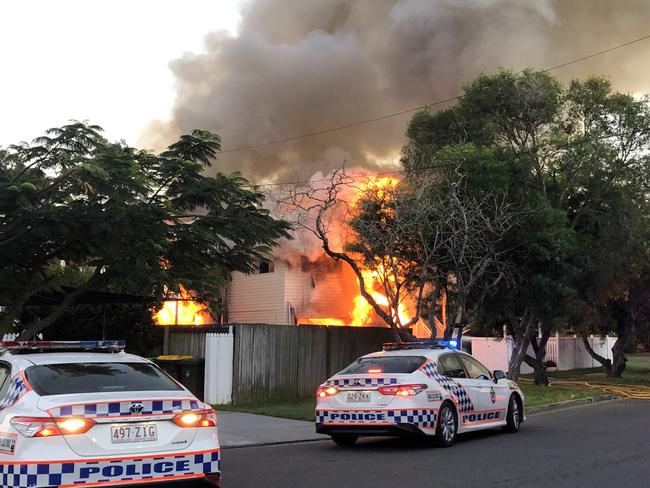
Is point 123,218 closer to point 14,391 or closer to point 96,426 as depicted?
point 14,391

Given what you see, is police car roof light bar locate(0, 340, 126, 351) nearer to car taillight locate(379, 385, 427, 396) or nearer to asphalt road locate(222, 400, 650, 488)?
asphalt road locate(222, 400, 650, 488)

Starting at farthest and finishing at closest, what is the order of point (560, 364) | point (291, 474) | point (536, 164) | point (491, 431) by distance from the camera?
point (560, 364)
point (536, 164)
point (491, 431)
point (291, 474)

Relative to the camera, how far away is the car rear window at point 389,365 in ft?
30.8

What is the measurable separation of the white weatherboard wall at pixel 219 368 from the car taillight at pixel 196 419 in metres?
9.70

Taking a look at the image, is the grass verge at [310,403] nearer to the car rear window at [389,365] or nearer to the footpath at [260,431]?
the footpath at [260,431]

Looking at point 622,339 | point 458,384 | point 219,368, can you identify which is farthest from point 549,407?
point 622,339

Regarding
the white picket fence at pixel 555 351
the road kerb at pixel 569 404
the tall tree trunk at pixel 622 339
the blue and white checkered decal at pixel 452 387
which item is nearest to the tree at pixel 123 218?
the blue and white checkered decal at pixel 452 387

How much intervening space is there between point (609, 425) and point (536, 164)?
7.83 m

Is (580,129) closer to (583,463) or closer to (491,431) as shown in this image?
(491,431)

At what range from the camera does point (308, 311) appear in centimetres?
2503

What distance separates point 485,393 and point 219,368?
22.5 feet

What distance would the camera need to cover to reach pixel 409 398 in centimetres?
881

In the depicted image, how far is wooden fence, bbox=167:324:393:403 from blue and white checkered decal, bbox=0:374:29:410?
10.1 metres

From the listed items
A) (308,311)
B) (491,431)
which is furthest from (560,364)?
(491,431)
